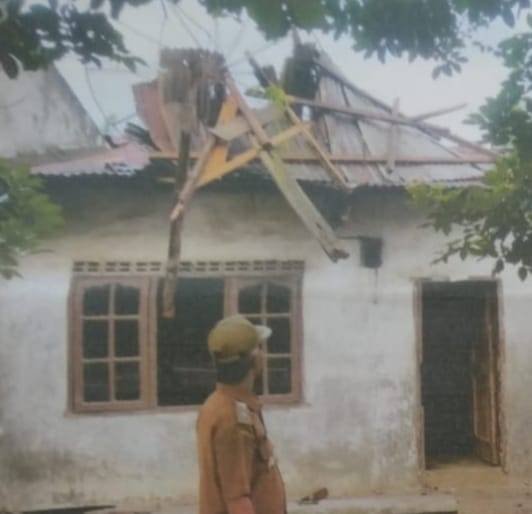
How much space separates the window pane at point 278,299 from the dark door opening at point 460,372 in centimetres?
58

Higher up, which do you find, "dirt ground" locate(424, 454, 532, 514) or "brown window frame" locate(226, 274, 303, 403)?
"brown window frame" locate(226, 274, 303, 403)

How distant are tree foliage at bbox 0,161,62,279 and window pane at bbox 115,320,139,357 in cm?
54

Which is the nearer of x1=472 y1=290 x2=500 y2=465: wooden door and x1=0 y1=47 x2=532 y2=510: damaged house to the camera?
x1=0 y1=47 x2=532 y2=510: damaged house

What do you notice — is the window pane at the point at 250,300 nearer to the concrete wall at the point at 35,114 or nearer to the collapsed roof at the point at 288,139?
the collapsed roof at the point at 288,139

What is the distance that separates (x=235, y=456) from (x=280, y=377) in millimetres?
1712

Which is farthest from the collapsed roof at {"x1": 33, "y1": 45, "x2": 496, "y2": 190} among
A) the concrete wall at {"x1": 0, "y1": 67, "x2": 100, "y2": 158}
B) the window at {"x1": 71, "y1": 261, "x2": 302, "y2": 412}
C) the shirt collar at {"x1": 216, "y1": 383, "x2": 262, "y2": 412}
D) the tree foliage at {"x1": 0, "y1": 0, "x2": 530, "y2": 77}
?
the shirt collar at {"x1": 216, "y1": 383, "x2": 262, "y2": 412}

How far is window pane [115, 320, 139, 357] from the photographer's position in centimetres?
347

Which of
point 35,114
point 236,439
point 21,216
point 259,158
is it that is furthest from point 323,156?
Answer: point 236,439

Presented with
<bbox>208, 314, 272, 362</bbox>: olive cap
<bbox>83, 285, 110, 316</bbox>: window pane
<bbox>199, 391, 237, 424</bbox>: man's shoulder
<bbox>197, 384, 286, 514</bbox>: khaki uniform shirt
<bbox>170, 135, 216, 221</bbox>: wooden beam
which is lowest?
<bbox>197, 384, 286, 514</bbox>: khaki uniform shirt

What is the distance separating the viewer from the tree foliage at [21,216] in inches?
102

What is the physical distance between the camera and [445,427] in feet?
13.5

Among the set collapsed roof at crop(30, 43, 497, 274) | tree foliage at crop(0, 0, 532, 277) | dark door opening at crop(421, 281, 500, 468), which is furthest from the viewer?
dark door opening at crop(421, 281, 500, 468)

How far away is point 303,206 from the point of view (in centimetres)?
331

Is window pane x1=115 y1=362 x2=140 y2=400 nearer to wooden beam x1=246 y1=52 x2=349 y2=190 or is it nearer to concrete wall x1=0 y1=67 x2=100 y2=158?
concrete wall x1=0 y1=67 x2=100 y2=158
